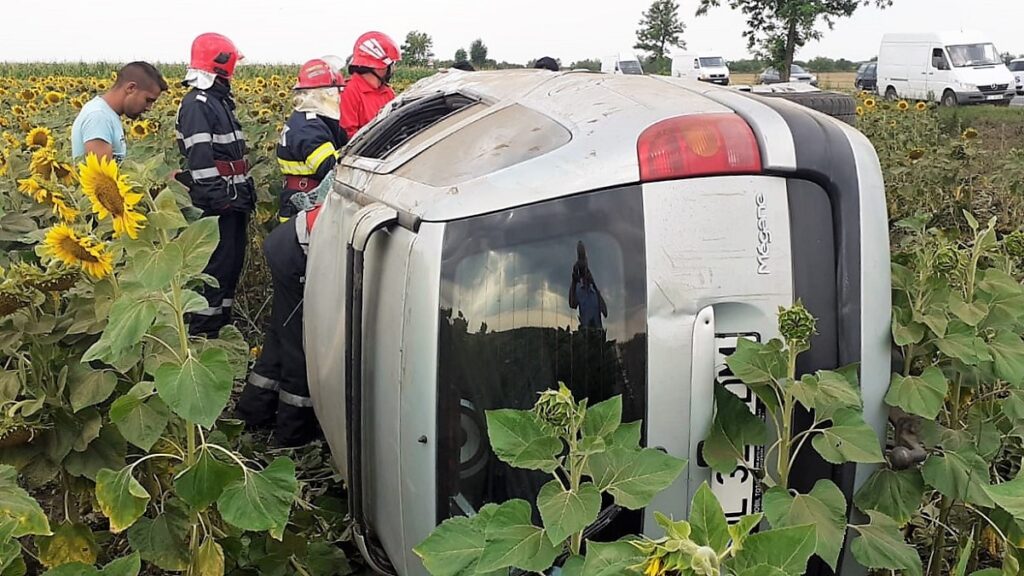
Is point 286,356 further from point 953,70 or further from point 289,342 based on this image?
point 953,70

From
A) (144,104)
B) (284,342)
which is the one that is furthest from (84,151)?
(284,342)

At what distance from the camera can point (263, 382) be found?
189 inches

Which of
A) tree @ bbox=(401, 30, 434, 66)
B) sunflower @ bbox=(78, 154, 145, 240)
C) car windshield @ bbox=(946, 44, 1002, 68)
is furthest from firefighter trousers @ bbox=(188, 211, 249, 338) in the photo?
tree @ bbox=(401, 30, 434, 66)

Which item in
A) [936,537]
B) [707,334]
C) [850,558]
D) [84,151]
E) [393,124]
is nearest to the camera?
[707,334]

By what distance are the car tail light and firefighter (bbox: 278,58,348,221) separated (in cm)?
371

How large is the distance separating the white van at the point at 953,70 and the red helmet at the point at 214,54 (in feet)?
83.8

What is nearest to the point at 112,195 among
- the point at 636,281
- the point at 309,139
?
the point at 636,281

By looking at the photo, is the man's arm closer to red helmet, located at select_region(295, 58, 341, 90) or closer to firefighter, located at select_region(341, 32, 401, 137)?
red helmet, located at select_region(295, 58, 341, 90)

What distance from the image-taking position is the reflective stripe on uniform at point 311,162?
5793 mm

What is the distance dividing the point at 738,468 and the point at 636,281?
0.51 meters

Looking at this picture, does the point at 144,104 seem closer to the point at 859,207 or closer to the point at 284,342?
the point at 284,342

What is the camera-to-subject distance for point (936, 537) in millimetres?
2824

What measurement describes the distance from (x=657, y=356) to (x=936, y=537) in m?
1.22

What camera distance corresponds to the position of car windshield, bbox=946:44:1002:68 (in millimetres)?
30328
